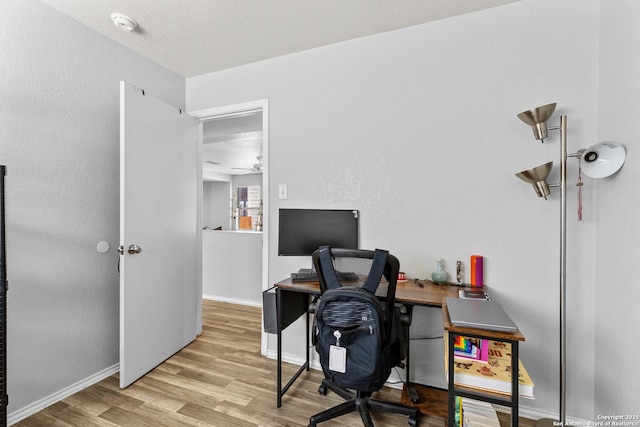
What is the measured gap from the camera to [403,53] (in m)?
2.16

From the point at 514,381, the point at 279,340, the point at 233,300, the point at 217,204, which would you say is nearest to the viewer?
the point at 514,381

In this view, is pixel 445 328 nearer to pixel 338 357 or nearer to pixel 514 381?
pixel 514 381

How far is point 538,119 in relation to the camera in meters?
1.67

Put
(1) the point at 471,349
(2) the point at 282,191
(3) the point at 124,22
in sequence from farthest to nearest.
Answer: (2) the point at 282,191 < (3) the point at 124,22 < (1) the point at 471,349

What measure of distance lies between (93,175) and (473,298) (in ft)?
8.90

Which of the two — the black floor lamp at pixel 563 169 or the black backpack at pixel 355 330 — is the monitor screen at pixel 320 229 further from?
the black floor lamp at pixel 563 169

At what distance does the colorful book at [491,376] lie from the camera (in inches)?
49.0

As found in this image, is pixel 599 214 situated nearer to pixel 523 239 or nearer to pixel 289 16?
pixel 523 239

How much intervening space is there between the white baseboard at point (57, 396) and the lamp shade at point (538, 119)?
3390 millimetres

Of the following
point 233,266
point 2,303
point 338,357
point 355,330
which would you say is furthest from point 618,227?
point 233,266

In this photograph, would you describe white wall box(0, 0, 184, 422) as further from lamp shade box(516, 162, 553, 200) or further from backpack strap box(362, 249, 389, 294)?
lamp shade box(516, 162, 553, 200)

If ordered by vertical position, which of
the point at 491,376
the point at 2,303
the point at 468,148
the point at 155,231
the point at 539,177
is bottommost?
the point at 491,376

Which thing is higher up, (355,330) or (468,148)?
(468,148)

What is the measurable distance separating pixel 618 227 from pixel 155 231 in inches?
116
